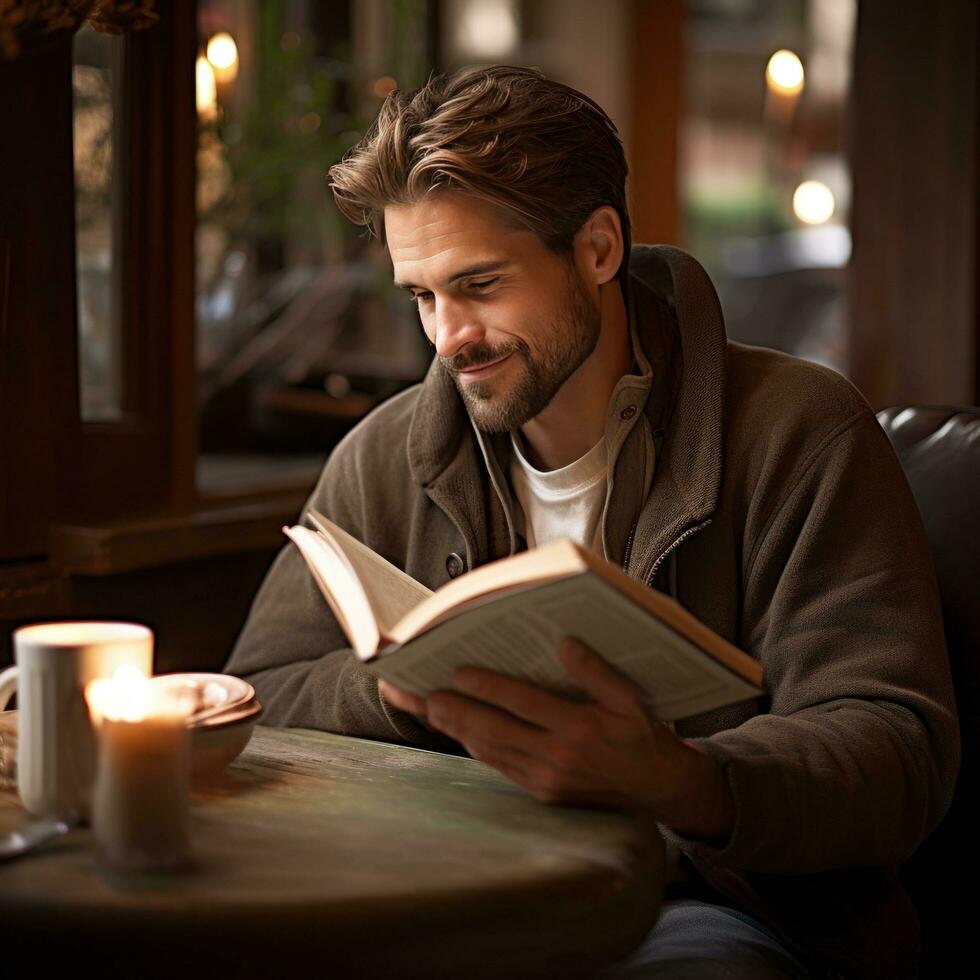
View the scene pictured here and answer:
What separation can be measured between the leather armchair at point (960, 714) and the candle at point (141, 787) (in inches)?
35.5

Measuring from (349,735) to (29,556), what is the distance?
544 millimetres

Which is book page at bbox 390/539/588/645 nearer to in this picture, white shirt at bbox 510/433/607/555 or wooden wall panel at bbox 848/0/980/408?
white shirt at bbox 510/433/607/555

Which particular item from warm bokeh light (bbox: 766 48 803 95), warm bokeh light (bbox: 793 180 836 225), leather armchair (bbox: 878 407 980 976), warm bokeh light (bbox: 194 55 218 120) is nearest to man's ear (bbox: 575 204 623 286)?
leather armchair (bbox: 878 407 980 976)

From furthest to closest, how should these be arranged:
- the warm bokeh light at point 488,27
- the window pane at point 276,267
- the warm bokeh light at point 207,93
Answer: the warm bokeh light at point 488,27 < the window pane at point 276,267 < the warm bokeh light at point 207,93

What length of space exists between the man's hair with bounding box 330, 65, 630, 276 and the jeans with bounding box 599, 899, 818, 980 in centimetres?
73

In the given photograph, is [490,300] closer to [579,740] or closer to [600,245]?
[600,245]

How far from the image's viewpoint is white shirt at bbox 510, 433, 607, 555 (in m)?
1.58

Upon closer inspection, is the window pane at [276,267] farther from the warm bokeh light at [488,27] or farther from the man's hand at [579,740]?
the warm bokeh light at [488,27]

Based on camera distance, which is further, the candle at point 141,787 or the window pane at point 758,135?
the window pane at point 758,135

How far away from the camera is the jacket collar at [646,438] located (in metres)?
1.47

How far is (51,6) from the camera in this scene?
1.26 metres

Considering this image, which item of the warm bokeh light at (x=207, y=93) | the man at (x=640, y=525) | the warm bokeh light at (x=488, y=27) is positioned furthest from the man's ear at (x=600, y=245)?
the warm bokeh light at (x=488, y=27)

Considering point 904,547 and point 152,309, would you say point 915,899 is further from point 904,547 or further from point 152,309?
point 152,309

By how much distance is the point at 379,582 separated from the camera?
121cm
